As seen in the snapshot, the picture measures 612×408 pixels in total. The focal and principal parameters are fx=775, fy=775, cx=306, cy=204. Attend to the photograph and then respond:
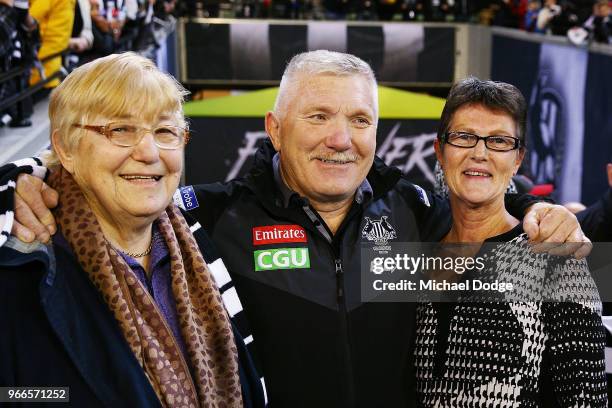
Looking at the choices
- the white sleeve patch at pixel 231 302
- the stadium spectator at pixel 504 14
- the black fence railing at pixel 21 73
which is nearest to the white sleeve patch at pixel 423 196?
the white sleeve patch at pixel 231 302

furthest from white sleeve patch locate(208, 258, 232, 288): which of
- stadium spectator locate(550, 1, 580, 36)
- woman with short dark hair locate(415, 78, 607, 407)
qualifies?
stadium spectator locate(550, 1, 580, 36)

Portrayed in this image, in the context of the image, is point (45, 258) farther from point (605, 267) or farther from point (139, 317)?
point (605, 267)

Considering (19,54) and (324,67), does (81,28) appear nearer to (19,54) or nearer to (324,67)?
(19,54)

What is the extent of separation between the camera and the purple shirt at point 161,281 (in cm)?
162

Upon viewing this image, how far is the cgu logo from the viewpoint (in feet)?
6.78

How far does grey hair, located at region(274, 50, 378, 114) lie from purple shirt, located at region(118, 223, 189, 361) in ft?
2.15

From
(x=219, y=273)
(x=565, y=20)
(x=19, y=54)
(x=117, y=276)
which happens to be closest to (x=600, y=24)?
(x=565, y=20)

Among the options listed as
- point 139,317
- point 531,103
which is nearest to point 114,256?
point 139,317

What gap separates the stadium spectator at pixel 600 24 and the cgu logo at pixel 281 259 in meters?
7.17

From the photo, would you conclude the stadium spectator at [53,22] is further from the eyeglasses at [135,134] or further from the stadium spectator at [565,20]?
the stadium spectator at [565,20]

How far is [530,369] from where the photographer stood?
6.06 feet

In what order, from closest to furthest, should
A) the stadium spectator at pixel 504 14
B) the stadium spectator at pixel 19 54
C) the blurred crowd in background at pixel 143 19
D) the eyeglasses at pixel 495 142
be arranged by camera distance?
the eyeglasses at pixel 495 142 < the stadium spectator at pixel 19 54 < the blurred crowd in background at pixel 143 19 < the stadium spectator at pixel 504 14

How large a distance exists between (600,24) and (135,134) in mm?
7874

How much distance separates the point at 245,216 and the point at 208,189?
15cm
